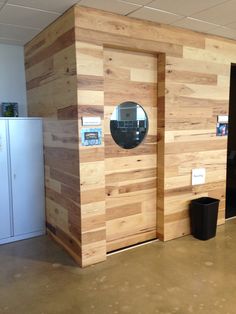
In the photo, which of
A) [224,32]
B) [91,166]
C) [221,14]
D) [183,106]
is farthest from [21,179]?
[224,32]

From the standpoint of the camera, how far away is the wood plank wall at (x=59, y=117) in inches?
111

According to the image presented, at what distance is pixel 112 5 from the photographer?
261 centimetres

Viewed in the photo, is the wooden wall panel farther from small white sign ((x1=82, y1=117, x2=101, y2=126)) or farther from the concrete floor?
the concrete floor

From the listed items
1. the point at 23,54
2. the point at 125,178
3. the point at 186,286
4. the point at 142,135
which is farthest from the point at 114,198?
the point at 23,54

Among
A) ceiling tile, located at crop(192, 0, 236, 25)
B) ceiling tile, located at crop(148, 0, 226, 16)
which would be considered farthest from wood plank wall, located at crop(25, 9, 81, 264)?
ceiling tile, located at crop(192, 0, 236, 25)

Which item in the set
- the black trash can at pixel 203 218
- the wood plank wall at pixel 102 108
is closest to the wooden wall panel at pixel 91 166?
the wood plank wall at pixel 102 108

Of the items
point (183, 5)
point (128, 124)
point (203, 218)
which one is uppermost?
point (183, 5)

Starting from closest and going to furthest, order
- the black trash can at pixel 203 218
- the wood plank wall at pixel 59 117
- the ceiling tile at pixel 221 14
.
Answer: the ceiling tile at pixel 221 14
the wood plank wall at pixel 59 117
the black trash can at pixel 203 218

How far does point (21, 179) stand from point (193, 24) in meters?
2.71

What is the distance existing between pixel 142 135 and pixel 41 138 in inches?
50.8

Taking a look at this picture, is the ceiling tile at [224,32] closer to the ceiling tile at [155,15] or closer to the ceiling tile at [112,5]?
the ceiling tile at [155,15]

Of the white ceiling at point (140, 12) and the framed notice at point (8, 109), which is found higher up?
the white ceiling at point (140, 12)

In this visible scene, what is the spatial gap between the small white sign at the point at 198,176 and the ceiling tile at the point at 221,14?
5.65 ft

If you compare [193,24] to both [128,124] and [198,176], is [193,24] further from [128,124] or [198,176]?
[198,176]
